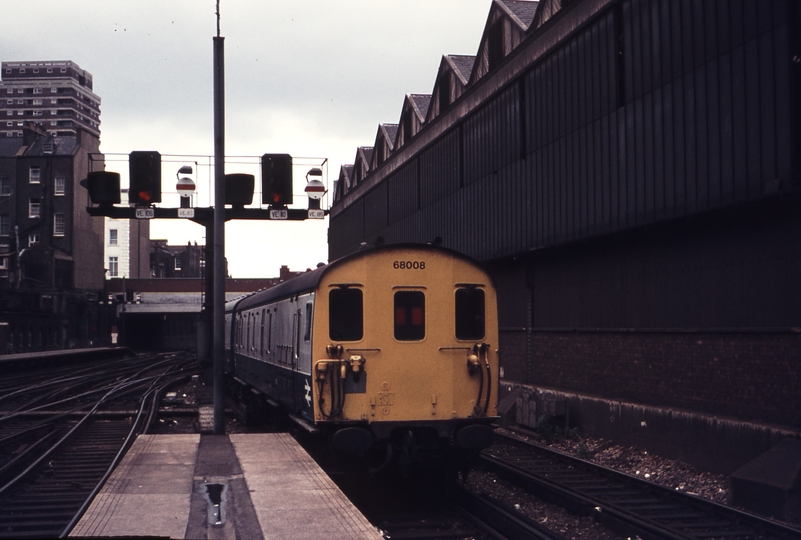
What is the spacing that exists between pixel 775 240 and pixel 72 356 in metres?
43.1

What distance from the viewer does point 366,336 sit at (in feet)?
33.4

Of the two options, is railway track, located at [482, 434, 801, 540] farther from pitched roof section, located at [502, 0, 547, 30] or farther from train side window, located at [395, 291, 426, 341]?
pitched roof section, located at [502, 0, 547, 30]

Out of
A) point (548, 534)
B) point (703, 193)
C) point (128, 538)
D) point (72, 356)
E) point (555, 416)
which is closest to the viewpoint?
point (128, 538)

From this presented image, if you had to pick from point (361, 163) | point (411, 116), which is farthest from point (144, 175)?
point (361, 163)

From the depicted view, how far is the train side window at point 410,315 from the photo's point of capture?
408 inches

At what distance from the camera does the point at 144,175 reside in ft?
45.1

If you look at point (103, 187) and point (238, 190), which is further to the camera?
point (238, 190)

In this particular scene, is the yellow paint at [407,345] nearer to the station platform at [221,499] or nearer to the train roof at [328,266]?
the train roof at [328,266]

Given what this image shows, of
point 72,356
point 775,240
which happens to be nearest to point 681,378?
point 775,240

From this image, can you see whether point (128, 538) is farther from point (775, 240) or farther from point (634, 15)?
point (634, 15)

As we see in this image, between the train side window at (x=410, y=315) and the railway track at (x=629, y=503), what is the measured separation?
2.47 metres

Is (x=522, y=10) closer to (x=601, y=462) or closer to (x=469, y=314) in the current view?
(x=601, y=462)

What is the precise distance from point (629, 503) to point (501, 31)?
13.5 meters

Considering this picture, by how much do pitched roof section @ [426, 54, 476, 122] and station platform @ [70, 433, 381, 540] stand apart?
1508 cm
